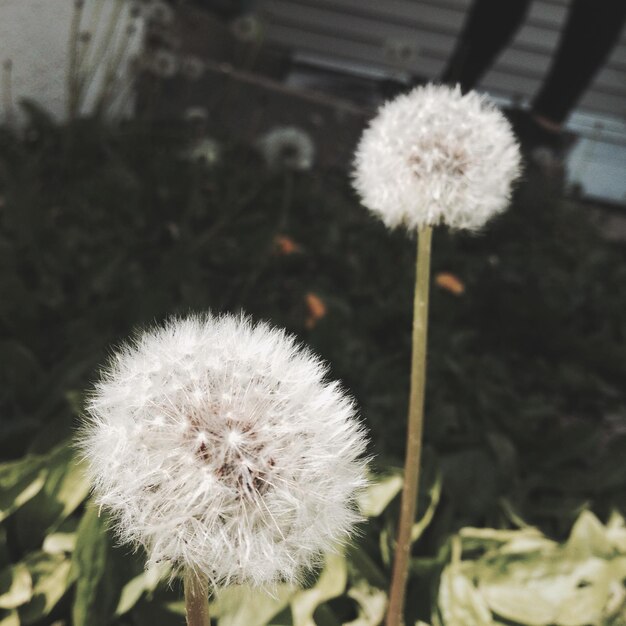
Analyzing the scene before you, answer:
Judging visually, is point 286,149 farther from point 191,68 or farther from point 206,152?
point 191,68

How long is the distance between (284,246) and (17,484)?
1584mm

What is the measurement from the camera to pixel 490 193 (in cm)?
113

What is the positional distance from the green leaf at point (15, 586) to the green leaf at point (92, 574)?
0.07 m

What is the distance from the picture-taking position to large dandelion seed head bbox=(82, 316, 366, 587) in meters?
0.66

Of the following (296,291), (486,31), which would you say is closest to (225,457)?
(296,291)

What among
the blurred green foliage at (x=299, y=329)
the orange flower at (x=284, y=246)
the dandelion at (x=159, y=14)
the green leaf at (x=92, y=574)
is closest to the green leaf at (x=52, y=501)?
the blurred green foliage at (x=299, y=329)

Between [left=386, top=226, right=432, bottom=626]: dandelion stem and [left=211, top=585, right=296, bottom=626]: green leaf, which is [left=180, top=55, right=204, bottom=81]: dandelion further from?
[left=211, top=585, right=296, bottom=626]: green leaf

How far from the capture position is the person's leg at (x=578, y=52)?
3.43m

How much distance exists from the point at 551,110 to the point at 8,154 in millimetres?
2870

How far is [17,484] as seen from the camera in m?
1.22

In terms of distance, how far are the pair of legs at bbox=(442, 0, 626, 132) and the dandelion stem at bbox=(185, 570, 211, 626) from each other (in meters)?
3.18

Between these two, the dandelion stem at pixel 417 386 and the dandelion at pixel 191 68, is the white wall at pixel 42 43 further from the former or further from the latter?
the dandelion stem at pixel 417 386

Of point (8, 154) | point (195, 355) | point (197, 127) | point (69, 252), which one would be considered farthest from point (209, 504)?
point (197, 127)

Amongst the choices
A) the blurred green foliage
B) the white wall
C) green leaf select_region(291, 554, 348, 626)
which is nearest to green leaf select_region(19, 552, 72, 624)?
the blurred green foliage
